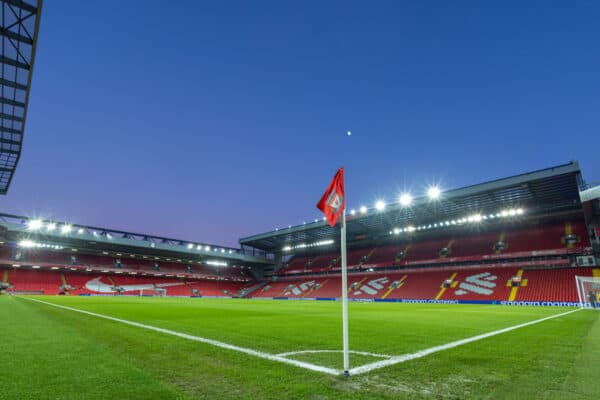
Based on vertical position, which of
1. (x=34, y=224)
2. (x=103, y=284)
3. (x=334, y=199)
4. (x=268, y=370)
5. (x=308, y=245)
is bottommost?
(x=268, y=370)

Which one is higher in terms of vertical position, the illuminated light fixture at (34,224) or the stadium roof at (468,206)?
the stadium roof at (468,206)

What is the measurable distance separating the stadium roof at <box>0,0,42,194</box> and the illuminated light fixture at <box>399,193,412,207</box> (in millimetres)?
36826

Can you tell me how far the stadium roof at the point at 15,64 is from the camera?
30.2 ft

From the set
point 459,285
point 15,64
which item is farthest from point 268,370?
point 459,285

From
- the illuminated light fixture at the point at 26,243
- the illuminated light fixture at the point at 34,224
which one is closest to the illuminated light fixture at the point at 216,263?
→ the illuminated light fixture at the point at 26,243

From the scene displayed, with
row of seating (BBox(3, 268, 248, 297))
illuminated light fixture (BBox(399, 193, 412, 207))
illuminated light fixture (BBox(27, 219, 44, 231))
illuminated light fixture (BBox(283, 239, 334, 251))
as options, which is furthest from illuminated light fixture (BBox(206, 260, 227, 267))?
illuminated light fixture (BBox(399, 193, 412, 207))

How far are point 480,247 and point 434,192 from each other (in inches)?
489

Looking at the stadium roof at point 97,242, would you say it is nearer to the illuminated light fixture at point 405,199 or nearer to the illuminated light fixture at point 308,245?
the illuminated light fixture at point 308,245

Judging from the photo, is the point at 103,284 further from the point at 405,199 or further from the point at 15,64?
the point at 15,64

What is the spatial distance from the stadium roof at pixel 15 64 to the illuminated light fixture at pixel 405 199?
36826mm

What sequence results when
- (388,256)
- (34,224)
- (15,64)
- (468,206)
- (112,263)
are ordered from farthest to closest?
(112,263)
(388,256)
(34,224)
(468,206)
(15,64)

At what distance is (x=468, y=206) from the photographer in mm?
42781

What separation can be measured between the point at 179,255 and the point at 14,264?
2402cm

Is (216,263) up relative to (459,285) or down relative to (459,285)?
up
